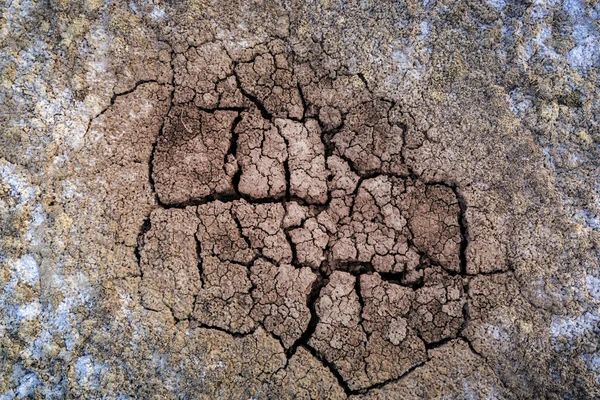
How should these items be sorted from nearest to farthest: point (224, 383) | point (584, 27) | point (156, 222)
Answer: point (224, 383), point (156, 222), point (584, 27)

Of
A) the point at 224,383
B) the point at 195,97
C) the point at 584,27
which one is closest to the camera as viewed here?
the point at 224,383

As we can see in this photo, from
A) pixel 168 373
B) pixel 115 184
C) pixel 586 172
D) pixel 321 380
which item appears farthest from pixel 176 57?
pixel 586 172

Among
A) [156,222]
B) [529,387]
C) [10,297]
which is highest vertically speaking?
[156,222]

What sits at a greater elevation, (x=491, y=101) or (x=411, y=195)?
(x=491, y=101)

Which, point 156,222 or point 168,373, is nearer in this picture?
point 168,373

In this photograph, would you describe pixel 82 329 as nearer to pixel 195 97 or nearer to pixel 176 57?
pixel 195 97

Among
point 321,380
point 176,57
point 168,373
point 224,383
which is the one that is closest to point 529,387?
point 321,380
